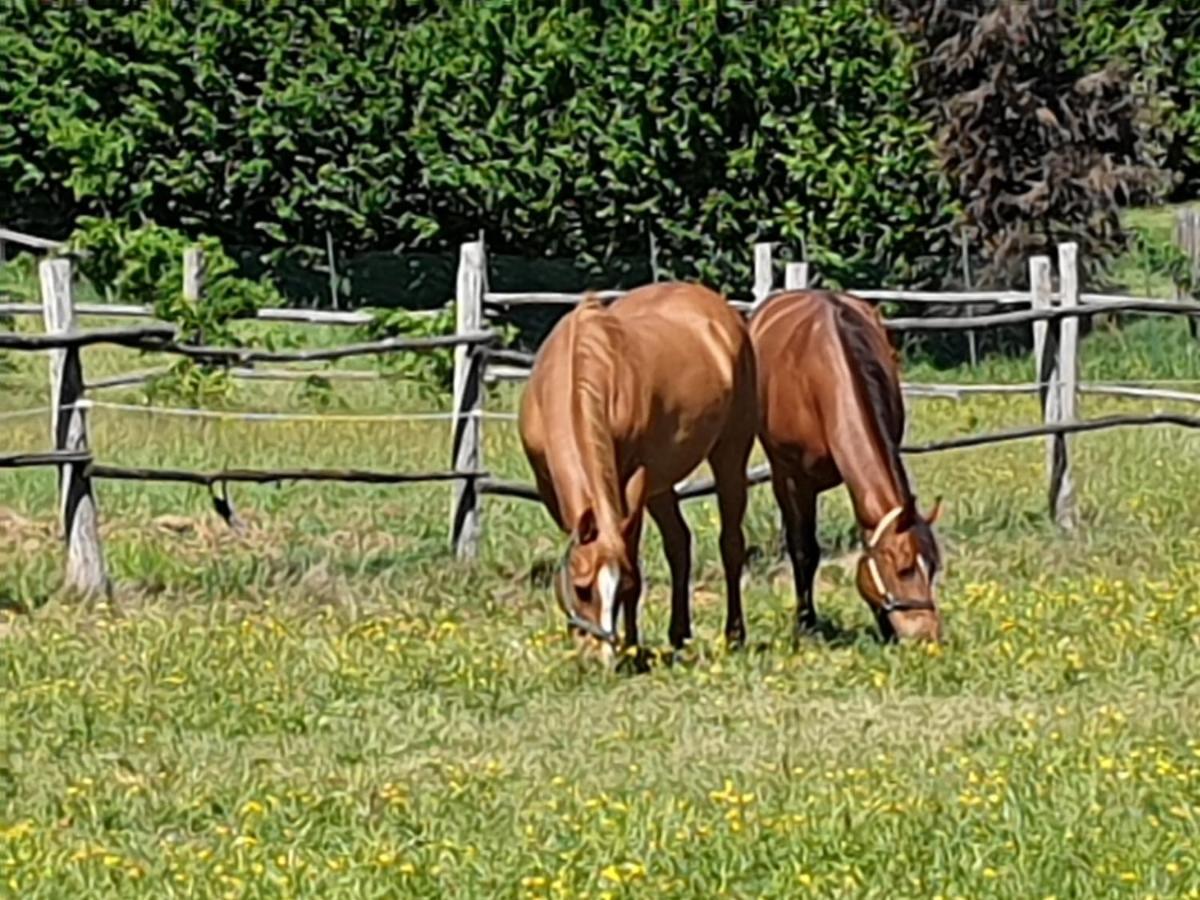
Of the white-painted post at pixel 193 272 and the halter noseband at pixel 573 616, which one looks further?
the white-painted post at pixel 193 272

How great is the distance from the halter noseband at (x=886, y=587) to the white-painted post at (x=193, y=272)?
869 centimetres

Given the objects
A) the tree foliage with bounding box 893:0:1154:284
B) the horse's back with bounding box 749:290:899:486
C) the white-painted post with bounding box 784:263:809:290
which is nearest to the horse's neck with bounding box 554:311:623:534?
the horse's back with bounding box 749:290:899:486

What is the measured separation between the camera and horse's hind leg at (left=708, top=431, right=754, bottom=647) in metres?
10.0

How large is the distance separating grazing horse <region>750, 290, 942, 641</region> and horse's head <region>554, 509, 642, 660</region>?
4.43 feet

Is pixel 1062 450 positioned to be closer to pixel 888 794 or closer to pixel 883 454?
pixel 883 454

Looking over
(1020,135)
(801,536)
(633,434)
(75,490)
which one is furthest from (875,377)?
(1020,135)

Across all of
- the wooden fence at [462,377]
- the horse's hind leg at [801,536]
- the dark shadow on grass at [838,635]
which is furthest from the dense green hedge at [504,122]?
the dark shadow on grass at [838,635]

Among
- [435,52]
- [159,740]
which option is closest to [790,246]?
[435,52]

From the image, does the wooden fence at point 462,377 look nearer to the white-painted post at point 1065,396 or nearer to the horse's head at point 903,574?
the white-painted post at point 1065,396

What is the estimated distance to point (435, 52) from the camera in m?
22.3

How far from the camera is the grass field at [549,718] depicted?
6.08 metres

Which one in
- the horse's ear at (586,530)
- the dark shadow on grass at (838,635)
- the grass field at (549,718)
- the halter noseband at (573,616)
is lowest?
the dark shadow on grass at (838,635)

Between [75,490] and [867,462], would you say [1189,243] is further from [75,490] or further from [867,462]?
[75,490]

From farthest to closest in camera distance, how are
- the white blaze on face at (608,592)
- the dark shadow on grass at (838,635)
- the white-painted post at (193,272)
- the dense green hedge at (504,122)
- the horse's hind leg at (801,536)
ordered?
the dense green hedge at (504,122) < the white-painted post at (193,272) < the horse's hind leg at (801,536) < the dark shadow on grass at (838,635) < the white blaze on face at (608,592)
